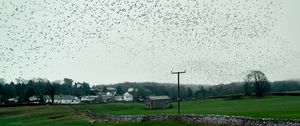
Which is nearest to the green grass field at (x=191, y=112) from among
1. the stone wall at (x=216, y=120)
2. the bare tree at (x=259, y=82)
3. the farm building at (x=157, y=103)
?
the stone wall at (x=216, y=120)

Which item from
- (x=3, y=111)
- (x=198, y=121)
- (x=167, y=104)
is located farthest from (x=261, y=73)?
(x=198, y=121)

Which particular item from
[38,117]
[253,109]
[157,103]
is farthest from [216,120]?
[157,103]

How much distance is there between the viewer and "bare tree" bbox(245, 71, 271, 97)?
13350 centimetres

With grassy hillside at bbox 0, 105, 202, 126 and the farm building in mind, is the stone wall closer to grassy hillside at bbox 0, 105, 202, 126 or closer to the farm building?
grassy hillside at bbox 0, 105, 202, 126

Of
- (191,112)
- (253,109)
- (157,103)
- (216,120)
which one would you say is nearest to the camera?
(216,120)

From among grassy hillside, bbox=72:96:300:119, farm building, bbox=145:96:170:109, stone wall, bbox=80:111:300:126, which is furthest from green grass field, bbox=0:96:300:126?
farm building, bbox=145:96:170:109

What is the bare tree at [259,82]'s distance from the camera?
134 meters

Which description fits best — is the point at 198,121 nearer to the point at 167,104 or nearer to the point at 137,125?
the point at 137,125

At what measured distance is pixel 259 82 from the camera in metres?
139

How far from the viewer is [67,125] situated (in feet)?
210

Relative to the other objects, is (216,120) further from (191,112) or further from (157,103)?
(157,103)

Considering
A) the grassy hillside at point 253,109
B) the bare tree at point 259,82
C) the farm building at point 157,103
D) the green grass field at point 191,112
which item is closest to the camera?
the grassy hillside at point 253,109

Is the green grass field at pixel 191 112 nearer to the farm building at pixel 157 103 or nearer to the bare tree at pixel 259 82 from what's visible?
the farm building at pixel 157 103

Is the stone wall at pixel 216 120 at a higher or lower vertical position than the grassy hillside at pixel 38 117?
higher
